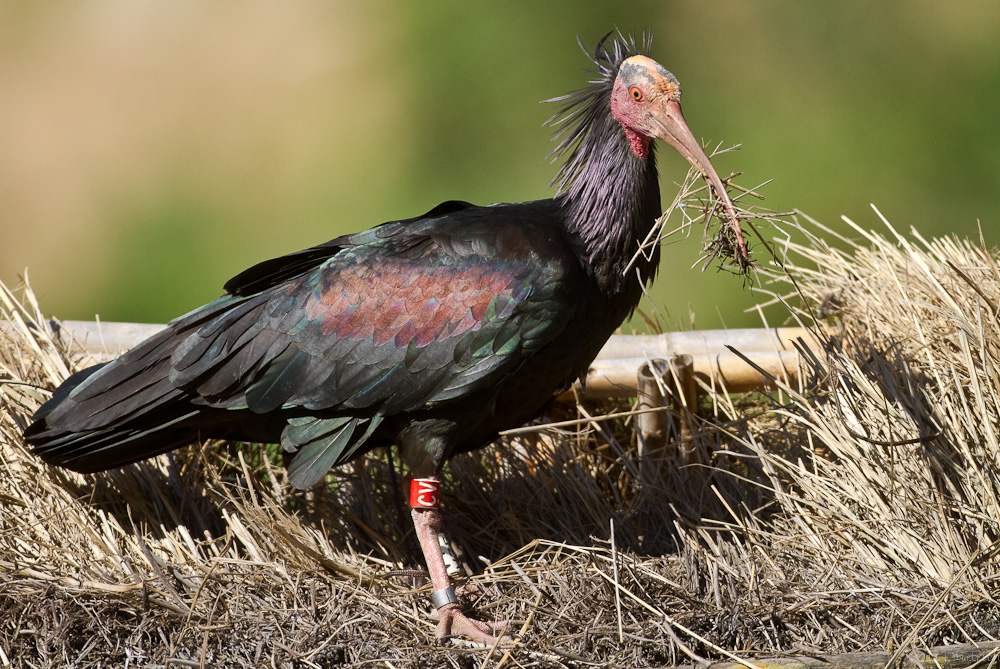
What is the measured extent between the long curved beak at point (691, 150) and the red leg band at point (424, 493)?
1.12m

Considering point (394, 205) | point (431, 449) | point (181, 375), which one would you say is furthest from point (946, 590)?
point (394, 205)

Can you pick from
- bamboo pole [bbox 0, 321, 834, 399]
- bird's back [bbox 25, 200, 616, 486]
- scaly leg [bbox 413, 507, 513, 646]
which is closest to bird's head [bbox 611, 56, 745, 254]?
bird's back [bbox 25, 200, 616, 486]

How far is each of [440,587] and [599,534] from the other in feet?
2.19

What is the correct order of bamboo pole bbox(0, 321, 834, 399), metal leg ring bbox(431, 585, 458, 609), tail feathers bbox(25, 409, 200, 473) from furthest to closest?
bamboo pole bbox(0, 321, 834, 399)
tail feathers bbox(25, 409, 200, 473)
metal leg ring bbox(431, 585, 458, 609)

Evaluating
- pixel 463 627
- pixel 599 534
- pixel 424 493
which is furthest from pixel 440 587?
pixel 599 534

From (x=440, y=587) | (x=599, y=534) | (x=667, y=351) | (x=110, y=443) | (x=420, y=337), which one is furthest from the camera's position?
(x=667, y=351)

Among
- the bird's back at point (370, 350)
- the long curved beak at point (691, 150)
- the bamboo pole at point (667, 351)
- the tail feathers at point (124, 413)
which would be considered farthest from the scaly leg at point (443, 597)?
the long curved beak at point (691, 150)

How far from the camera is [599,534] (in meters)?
3.36

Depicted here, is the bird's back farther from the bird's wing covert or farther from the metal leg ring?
the metal leg ring

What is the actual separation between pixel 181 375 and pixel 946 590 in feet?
7.19

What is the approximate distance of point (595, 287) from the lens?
9.70ft

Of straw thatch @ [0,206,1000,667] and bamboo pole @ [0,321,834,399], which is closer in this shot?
straw thatch @ [0,206,1000,667]

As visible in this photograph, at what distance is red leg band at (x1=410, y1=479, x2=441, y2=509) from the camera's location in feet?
9.74

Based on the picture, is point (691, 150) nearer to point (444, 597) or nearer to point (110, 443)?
point (444, 597)
